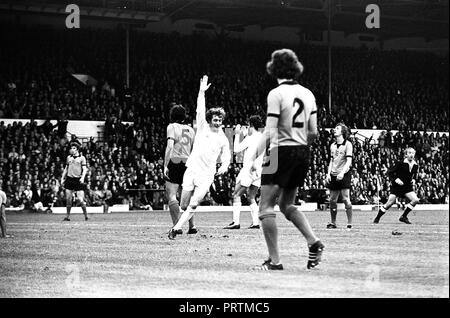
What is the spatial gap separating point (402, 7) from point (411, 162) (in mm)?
27374

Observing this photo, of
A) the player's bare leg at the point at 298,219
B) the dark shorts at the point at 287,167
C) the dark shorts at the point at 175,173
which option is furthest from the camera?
the dark shorts at the point at 175,173

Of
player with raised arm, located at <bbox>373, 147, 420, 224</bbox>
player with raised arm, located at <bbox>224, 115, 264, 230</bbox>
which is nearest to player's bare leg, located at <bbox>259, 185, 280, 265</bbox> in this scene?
player with raised arm, located at <bbox>224, 115, 264, 230</bbox>

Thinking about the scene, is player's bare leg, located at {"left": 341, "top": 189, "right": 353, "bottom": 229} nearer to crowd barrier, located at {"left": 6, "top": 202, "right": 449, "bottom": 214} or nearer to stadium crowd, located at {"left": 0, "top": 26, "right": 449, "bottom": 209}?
crowd barrier, located at {"left": 6, "top": 202, "right": 449, "bottom": 214}

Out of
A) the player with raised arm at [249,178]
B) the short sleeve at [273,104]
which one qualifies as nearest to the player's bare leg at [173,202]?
the player with raised arm at [249,178]

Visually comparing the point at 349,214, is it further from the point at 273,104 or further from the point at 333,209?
the point at 273,104

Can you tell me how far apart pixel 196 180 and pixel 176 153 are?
1401 mm

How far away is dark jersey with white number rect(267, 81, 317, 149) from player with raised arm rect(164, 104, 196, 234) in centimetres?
702

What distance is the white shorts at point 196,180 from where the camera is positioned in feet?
50.8

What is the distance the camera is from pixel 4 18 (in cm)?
4238

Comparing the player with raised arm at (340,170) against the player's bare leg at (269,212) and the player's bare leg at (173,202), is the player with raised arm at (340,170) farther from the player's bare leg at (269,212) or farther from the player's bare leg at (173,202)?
the player's bare leg at (269,212)

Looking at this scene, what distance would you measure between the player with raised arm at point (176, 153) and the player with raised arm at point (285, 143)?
684cm

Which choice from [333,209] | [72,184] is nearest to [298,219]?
[333,209]
